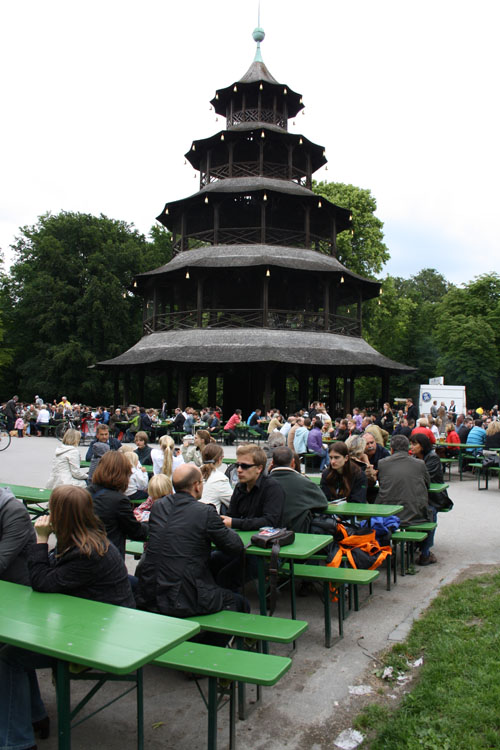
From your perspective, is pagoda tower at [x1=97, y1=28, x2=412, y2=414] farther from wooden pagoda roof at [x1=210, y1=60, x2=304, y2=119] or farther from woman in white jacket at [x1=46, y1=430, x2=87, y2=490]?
woman in white jacket at [x1=46, y1=430, x2=87, y2=490]

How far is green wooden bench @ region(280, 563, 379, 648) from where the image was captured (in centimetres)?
488

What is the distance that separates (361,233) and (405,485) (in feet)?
130

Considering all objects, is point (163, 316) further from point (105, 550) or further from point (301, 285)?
point (105, 550)

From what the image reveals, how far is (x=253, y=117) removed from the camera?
1420 inches

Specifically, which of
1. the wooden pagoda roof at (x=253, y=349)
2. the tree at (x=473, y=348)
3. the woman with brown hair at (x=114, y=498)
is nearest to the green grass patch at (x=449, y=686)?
the woman with brown hair at (x=114, y=498)

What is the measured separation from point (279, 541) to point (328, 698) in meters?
1.15

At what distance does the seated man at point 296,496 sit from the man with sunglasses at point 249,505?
362 millimetres

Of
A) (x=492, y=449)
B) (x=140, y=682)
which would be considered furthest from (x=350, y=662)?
(x=492, y=449)

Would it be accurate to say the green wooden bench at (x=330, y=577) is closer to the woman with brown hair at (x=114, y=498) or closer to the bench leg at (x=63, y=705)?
the woman with brown hair at (x=114, y=498)

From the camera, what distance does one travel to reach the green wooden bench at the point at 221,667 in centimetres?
314

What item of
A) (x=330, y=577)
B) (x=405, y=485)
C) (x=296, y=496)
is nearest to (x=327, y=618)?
(x=330, y=577)

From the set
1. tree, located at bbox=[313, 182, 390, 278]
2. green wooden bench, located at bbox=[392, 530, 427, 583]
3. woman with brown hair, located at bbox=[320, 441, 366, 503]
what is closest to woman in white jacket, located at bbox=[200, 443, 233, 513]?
woman with brown hair, located at bbox=[320, 441, 366, 503]

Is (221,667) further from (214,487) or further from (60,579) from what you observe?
(214,487)

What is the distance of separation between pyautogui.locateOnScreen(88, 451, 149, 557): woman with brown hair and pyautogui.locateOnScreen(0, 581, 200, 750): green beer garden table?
45.8 inches
